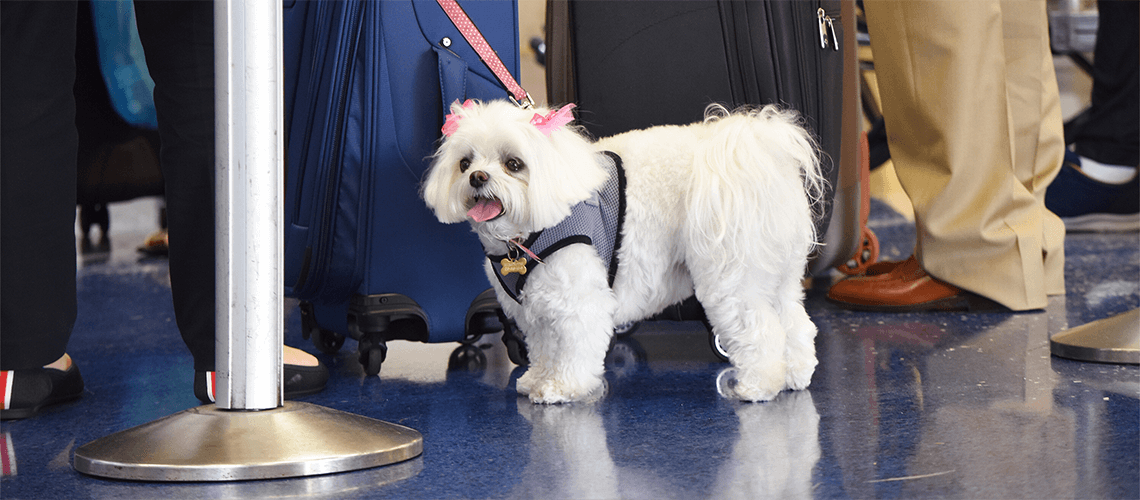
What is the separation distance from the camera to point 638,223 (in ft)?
4.45

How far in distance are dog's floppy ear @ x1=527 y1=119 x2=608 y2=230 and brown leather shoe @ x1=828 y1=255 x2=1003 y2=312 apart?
3.57ft

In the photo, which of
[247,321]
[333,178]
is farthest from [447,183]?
[247,321]

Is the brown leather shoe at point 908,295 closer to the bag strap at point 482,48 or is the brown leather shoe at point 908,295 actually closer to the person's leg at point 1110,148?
the bag strap at point 482,48

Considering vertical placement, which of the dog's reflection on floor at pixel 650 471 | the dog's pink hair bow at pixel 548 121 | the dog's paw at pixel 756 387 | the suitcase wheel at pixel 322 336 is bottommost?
the dog's reflection on floor at pixel 650 471

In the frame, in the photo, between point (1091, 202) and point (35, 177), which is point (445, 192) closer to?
point (35, 177)

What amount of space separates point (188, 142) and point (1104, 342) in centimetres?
146

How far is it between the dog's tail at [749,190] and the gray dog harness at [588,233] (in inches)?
4.6

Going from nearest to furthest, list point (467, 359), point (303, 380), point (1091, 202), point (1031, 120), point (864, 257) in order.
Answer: point (303, 380) < point (467, 359) < point (1031, 120) < point (864, 257) < point (1091, 202)

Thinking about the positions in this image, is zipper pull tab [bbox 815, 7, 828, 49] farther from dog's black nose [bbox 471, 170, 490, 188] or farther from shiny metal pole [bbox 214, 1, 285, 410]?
shiny metal pole [bbox 214, 1, 285, 410]

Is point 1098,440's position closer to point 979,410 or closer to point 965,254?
point 979,410

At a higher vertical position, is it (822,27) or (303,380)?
(822,27)

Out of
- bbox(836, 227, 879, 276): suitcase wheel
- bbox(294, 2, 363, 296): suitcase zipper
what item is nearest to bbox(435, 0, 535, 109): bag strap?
bbox(294, 2, 363, 296): suitcase zipper

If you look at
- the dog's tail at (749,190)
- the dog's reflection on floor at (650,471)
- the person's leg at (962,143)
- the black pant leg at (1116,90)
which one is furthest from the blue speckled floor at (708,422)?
the black pant leg at (1116,90)

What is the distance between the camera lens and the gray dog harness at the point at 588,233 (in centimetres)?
131
